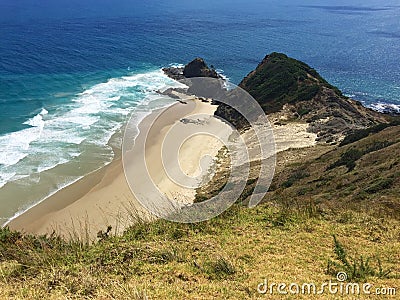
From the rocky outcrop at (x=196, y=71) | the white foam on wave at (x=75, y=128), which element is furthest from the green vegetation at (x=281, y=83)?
the white foam on wave at (x=75, y=128)

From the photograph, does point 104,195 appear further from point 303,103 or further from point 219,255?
point 303,103

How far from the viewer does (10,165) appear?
94.1 feet

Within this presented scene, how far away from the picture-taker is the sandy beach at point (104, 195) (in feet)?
70.2

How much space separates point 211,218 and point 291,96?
3466 cm

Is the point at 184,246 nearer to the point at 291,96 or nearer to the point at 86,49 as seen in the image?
the point at 291,96

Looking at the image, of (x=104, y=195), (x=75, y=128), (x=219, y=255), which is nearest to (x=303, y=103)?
(x=75, y=128)

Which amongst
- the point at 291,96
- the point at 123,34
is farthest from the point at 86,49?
the point at 291,96

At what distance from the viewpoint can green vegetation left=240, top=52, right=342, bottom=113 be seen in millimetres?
41219

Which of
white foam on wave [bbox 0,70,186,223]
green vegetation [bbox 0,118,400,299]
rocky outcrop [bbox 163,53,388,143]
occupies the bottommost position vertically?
white foam on wave [bbox 0,70,186,223]

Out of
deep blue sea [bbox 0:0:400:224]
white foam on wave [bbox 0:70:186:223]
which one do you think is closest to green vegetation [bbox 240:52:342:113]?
deep blue sea [bbox 0:0:400:224]

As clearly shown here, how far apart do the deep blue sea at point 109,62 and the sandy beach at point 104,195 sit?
1112mm

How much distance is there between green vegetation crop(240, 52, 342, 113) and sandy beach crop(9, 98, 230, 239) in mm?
8817

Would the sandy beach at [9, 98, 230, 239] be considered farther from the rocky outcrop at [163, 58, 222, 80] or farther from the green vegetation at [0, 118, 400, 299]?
the rocky outcrop at [163, 58, 222, 80]

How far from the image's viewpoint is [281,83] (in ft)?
146
